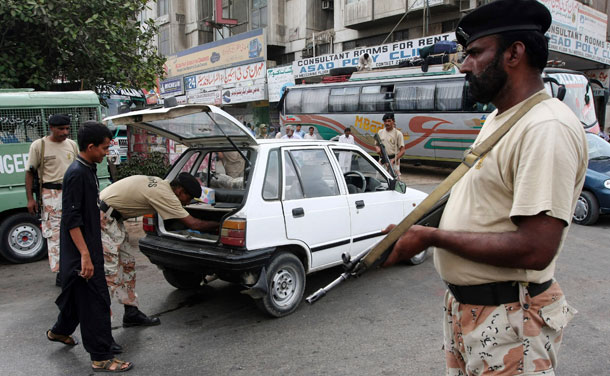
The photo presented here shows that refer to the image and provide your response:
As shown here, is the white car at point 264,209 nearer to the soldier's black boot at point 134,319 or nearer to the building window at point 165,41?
the soldier's black boot at point 134,319

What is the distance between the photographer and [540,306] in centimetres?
147

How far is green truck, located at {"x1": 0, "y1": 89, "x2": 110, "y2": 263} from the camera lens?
5.96m

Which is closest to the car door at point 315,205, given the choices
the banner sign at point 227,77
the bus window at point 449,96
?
the bus window at point 449,96

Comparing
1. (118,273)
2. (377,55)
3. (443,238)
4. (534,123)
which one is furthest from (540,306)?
(377,55)

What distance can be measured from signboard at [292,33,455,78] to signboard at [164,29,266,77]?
3651 millimetres

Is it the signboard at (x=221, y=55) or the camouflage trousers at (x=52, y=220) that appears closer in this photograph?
the camouflage trousers at (x=52, y=220)

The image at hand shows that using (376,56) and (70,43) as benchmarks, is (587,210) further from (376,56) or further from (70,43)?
(376,56)

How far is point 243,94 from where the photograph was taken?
84.7 feet

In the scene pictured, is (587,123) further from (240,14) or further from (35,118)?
(240,14)

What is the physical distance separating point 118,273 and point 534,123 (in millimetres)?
3713

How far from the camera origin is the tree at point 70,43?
7023 millimetres

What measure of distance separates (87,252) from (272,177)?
5.70 ft

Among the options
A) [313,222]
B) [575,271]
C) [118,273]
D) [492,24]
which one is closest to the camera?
[492,24]

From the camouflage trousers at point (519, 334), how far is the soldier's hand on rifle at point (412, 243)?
0.98 feet
